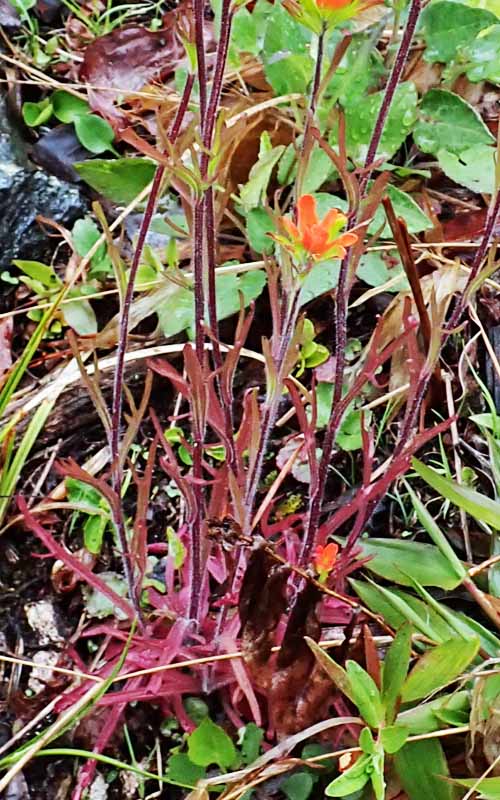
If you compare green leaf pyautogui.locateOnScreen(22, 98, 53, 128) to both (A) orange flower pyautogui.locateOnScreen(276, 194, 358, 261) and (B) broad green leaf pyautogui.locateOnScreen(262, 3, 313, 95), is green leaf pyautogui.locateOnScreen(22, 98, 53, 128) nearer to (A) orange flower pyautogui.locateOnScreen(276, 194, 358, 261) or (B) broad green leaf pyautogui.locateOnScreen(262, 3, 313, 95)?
(B) broad green leaf pyautogui.locateOnScreen(262, 3, 313, 95)

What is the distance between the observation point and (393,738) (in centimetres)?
79

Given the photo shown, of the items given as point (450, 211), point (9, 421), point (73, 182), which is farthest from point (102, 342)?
point (450, 211)

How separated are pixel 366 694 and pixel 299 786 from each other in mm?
152

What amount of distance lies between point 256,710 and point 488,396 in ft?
1.88

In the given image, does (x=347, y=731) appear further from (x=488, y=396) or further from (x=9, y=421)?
(x=9, y=421)

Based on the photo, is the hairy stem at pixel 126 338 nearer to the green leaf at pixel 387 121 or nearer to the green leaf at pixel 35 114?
the green leaf at pixel 387 121

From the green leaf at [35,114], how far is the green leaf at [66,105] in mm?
15

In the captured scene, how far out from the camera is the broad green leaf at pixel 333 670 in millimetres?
790

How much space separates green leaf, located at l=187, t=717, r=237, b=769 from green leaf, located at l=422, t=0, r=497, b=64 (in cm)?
113

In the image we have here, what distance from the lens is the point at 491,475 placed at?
1143 mm

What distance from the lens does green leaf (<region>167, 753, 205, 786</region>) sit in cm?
90

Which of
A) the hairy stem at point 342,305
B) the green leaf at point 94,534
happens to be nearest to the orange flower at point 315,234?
the hairy stem at point 342,305

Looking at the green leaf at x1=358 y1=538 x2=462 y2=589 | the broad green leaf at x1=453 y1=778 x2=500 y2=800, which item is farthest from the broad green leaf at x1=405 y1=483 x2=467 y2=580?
the broad green leaf at x1=453 y1=778 x2=500 y2=800

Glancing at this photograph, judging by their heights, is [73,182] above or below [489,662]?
above
